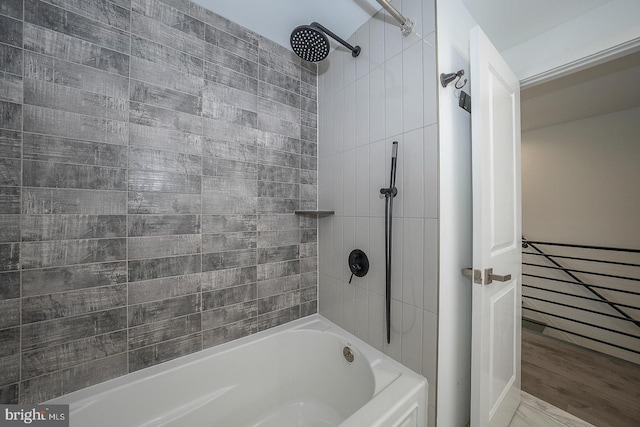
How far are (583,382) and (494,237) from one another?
1.86 m

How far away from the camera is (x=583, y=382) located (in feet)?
5.74

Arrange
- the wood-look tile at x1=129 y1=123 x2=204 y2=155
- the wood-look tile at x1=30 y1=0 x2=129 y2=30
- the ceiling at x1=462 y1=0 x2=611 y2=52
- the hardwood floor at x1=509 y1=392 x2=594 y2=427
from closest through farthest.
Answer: the wood-look tile at x1=30 y1=0 x2=129 y2=30 → the wood-look tile at x1=129 y1=123 x2=204 y2=155 → the ceiling at x1=462 y1=0 x2=611 y2=52 → the hardwood floor at x1=509 y1=392 x2=594 y2=427

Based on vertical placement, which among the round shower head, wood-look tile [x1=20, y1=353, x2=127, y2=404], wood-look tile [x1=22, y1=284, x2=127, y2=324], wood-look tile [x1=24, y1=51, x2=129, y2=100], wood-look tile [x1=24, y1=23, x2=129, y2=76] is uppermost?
the round shower head

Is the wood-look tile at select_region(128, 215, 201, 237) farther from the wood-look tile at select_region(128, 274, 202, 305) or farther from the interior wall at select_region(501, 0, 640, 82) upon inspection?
the interior wall at select_region(501, 0, 640, 82)

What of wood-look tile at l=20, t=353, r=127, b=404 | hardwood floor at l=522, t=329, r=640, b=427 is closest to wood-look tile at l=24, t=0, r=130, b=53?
wood-look tile at l=20, t=353, r=127, b=404

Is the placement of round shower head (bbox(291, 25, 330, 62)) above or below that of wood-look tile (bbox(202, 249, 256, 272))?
above

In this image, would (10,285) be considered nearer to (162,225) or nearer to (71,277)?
(71,277)

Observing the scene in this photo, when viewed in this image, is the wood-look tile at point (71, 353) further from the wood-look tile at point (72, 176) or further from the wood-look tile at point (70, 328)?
the wood-look tile at point (72, 176)

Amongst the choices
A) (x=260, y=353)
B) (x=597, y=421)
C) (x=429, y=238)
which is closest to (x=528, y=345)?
(x=597, y=421)

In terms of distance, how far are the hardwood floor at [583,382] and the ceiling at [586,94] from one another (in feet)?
7.22

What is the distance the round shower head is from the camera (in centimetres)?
113

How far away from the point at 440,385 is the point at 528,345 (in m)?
2.17

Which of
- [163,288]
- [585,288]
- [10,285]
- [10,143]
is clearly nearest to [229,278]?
[163,288]
